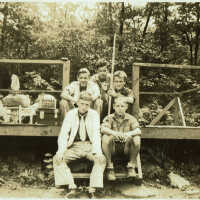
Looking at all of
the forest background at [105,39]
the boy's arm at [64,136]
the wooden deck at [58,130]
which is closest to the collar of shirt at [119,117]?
the boy's arm at [64,136]

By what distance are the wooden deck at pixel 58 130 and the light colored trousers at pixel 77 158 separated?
997mm

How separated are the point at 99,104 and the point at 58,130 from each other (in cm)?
81

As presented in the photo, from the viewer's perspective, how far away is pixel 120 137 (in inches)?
184

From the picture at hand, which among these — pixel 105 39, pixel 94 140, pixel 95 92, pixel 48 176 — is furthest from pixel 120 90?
pixel 105 39

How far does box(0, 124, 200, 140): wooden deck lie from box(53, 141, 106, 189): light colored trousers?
100 cm

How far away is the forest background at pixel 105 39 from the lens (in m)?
9.99

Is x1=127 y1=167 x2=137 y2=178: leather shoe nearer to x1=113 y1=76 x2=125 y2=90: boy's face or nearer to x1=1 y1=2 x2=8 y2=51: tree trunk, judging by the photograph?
x1=113 y1=76 x2=125 y2=90: boy's face

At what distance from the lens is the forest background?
393 inches

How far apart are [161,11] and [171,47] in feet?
4.21

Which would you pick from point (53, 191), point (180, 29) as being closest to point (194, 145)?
point (53, 191)

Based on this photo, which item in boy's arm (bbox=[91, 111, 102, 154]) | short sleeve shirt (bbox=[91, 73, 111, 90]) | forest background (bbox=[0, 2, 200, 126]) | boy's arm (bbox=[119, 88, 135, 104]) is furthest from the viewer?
forest background (bbox=[0, 2, 200, 126])

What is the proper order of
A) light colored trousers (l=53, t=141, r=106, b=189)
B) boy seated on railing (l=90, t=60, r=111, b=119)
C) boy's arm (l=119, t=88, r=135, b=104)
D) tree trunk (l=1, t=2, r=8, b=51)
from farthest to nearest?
tree trunk (l=1, t=2, r=8, b=51) → boy seated on railing (l=90, t=60, r=111, b=119) → boy's arm (l=119, t=88, r=135, b=104) → light colored trousers (l=53, t=141, r=106, b=189)

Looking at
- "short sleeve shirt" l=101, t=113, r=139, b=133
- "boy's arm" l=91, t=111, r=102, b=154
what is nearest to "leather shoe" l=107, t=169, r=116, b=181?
"boy's arm" l=91, t=111, r=102, b=154

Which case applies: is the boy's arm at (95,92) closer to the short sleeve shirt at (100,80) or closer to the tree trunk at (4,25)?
the short sleeve shirt at (100,80)
